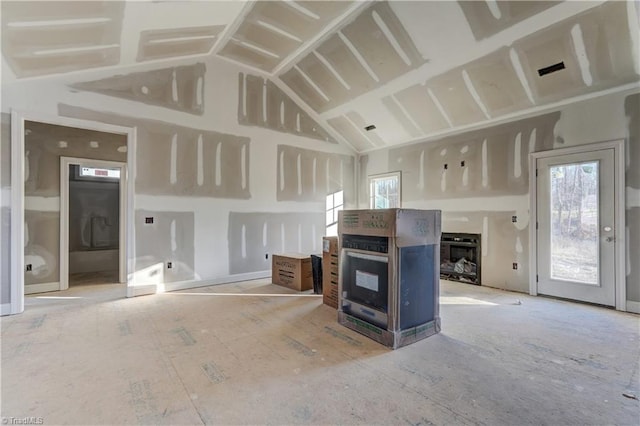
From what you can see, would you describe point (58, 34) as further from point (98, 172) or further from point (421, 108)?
point (421, 108)

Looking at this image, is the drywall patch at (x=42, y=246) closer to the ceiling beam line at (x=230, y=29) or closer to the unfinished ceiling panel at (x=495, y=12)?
the ceiling beam line at (x=230, y=29)

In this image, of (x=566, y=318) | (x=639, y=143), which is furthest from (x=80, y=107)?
(x=639, y=143)

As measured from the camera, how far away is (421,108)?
17.2ft

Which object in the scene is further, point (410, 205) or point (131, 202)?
point (410, 205)

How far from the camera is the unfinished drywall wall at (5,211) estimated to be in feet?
11.7

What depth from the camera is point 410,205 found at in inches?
243

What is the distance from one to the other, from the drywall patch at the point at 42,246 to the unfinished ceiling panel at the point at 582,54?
7160 millimetres

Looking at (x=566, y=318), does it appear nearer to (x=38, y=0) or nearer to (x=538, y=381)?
(x=538, y=381)

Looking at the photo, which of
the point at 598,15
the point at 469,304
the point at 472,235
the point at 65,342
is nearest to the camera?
the point at 65,342

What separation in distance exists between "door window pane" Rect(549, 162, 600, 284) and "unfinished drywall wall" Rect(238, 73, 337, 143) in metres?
4.38

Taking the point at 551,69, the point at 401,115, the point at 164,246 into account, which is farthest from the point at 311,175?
the point at 551,69

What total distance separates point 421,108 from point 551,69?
184 centimetres

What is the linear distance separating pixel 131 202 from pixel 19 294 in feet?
5.39

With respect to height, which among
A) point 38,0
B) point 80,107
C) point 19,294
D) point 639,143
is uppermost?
point 38,0
